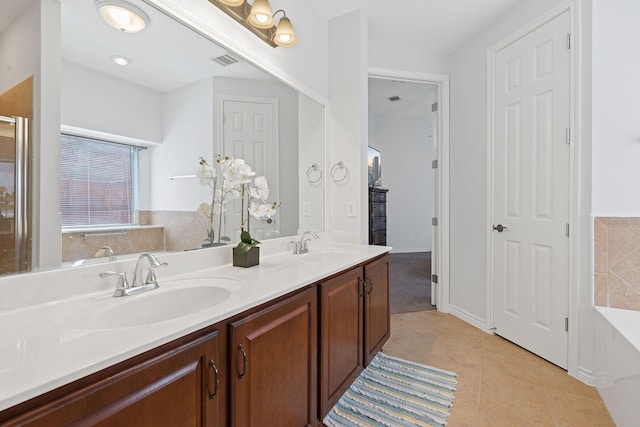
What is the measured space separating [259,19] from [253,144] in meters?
0.67

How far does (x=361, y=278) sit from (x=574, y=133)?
169 centimetres

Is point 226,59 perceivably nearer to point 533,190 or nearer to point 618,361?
point 533,190

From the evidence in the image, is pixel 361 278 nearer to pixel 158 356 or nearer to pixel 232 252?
pixel 232 252

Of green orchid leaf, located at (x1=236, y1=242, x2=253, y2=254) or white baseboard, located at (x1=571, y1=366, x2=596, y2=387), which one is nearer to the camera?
green orchid leaf, located at (x1=236, y1=242, x2=253, y2=254)

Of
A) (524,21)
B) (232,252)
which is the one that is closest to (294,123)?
(232,252)

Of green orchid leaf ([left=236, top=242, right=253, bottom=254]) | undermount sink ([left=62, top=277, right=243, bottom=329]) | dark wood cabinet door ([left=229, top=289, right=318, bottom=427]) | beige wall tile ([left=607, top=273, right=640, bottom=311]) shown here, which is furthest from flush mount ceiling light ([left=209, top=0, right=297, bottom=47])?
beige wall tile ([left=607, top=273, right=640, bottom=311])

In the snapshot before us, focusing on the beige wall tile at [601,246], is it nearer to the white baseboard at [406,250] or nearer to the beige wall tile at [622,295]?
the beige wall tile at [622,295]

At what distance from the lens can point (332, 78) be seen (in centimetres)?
253

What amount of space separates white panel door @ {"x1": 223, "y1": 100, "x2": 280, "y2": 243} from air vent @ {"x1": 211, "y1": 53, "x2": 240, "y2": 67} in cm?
20

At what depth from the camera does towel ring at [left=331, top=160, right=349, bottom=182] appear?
246 cm

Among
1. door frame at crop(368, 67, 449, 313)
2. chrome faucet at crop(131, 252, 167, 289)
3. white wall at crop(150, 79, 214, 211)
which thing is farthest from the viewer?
door frame at crop(368, 67, 449, 313)

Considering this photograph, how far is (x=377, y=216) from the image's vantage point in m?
5.06

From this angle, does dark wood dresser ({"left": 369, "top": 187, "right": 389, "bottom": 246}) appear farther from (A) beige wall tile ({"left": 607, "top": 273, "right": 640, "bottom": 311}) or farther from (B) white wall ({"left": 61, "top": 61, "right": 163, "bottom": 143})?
(B) white wall ({"left": 61, "top": 61, "right": 163, "bottom": 143})

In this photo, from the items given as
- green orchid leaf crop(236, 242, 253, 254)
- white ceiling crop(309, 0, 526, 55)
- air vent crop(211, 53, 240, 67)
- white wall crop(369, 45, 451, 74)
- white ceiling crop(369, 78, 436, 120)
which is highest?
white ceiling crop(369, 78, 436, 120)
